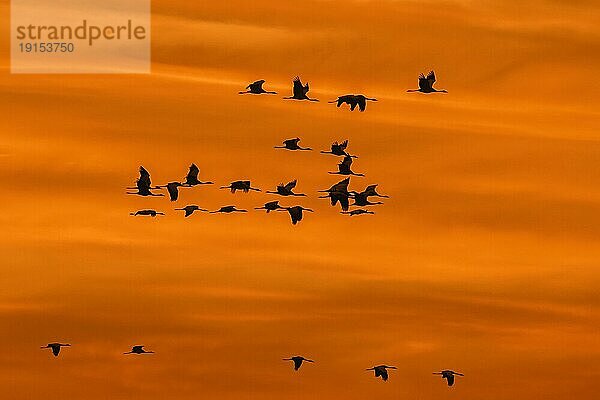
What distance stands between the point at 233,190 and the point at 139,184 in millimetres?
4133

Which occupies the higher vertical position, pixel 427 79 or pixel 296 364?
pixel 427 79

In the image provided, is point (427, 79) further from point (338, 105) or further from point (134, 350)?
point (134, 350)

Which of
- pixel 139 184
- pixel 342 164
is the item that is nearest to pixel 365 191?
pixel 342 164

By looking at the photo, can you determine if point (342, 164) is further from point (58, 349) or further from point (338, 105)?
point (58, 349)

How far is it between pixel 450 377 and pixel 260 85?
17.9 meters

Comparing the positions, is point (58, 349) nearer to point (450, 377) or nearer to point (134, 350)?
point (134, 350)

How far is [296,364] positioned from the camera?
482 ft

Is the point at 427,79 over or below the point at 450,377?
over

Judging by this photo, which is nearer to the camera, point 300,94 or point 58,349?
point 300,94

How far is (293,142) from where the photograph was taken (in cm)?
13962

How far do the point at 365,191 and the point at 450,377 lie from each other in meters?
10.6

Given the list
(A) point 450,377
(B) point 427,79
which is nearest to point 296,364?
(A) point 450,377

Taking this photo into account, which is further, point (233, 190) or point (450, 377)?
point (450, 377)

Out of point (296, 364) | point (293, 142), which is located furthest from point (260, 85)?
point (296, 364)
